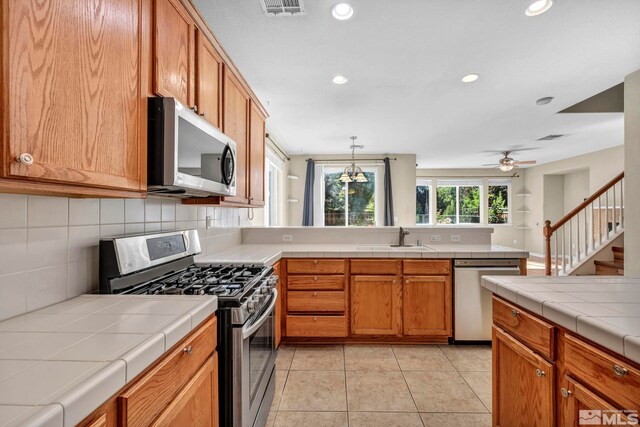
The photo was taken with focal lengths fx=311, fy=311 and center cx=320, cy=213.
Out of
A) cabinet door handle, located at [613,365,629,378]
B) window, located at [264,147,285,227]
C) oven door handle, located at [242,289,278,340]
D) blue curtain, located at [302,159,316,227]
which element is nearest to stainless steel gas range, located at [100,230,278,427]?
oven door handle, located at [242,289,278,340]

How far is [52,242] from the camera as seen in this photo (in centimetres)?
116

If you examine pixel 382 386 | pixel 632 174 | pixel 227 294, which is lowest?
pixel 382 386

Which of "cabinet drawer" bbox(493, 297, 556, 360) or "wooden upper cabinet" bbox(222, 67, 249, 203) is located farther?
"wooden upper cabinet" bbox(222, 67, 249, 203)

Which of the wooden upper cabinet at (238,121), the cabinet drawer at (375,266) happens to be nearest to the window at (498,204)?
the cabinet drawer at (375,266)

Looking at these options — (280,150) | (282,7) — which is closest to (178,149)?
(282,7)

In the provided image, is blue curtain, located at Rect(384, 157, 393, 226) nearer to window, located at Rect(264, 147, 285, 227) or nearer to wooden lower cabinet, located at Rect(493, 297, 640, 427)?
window, located at Rect(264, 147, 285, 227)

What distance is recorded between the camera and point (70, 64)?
2.83ft

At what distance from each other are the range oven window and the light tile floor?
0.39 metres

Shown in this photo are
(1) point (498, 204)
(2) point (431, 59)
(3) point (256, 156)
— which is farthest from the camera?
(1) point (498, 204)

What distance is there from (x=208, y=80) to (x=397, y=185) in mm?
5629

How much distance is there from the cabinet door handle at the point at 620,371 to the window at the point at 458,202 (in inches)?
341

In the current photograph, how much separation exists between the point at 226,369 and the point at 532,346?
126cm

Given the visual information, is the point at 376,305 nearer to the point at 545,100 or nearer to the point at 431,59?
the point at 431,59

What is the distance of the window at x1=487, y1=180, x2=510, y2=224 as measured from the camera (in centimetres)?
912
